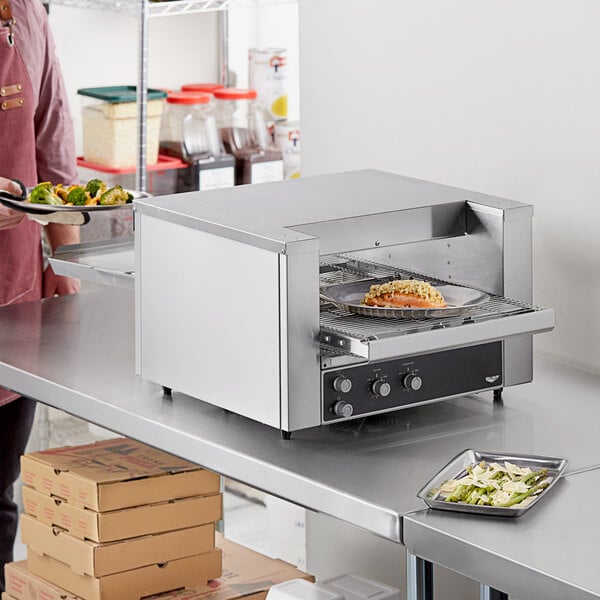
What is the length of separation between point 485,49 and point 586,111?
0.74ft

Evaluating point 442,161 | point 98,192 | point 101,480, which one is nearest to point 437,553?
point 101,480

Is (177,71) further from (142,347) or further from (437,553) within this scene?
(437,553)

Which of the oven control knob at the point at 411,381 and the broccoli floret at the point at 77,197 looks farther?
the broccoli floret at the point at 77,197

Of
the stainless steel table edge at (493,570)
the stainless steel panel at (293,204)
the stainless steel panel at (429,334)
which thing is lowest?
the stainless steel table edge at (493,570)

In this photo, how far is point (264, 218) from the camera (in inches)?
61.6

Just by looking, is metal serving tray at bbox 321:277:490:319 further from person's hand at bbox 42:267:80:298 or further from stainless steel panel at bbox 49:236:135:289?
person's hand at bbox 42:267:80:298

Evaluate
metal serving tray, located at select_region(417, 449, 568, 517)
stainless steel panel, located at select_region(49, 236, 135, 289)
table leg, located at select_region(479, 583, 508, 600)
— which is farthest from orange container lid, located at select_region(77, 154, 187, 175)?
table leg, located at select_region(479, 583, 508, 600)

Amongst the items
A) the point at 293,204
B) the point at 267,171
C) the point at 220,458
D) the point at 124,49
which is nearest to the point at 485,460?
the point at 220,458

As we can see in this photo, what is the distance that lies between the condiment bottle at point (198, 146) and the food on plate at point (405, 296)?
1.66m

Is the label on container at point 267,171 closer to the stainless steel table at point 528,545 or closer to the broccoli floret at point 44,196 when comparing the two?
the broccoli floret at point 44,196

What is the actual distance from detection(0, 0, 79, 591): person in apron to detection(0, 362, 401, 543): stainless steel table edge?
553 mm

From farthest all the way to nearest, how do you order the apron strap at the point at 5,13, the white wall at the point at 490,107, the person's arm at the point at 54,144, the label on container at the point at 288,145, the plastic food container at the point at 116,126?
the label on container at the point at 288,145 < the plastic food container at the point at 116,126 < the person's arm at the point at 54,144 < the apron strap at the point at 5,13 < the white wall at the point at 490,107

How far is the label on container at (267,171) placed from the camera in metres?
Answer: 3.31

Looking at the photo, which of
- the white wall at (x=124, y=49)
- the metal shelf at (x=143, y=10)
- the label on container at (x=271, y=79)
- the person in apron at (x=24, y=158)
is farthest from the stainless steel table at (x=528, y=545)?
the white wall at (x=124, y=49)
